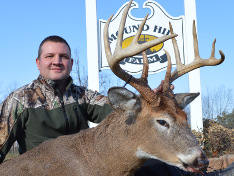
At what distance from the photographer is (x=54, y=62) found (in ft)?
17.1

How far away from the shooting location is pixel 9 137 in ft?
15.0

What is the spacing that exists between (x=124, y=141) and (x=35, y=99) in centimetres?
170

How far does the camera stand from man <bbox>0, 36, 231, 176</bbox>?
4684 millimetres

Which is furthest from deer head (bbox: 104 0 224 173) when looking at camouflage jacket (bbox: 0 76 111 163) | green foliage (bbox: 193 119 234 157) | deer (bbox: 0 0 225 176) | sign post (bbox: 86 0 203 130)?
green foliage (bbox: 193 119 234 157)

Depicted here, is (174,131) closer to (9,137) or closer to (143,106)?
(143,106)

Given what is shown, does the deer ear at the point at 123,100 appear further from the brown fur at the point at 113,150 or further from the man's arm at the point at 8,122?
the man's arm at the point at 8,122

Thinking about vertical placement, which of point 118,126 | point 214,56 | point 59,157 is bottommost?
point 59,157

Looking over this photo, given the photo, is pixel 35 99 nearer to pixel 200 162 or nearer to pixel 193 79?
pixel 200 162

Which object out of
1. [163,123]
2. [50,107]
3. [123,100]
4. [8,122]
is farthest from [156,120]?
[8,122]

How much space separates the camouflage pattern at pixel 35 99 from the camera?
459 centimetres

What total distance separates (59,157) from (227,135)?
7.81 m

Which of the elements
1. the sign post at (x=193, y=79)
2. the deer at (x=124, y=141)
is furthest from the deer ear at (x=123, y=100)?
the sign post at (x=193, y=79)

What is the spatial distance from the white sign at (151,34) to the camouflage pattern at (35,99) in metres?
5.33

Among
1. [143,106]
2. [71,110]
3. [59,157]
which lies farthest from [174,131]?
[71,110]
